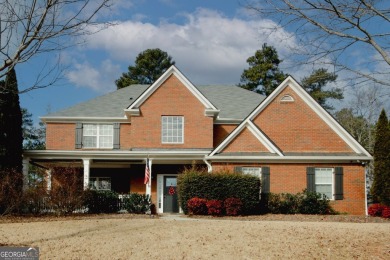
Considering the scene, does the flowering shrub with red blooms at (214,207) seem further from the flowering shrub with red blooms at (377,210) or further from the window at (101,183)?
the window at (101,183)

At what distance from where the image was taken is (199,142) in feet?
88.8

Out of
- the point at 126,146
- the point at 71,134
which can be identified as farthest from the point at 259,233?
the point at 71,134

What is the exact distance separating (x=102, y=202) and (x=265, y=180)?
8.08 meters

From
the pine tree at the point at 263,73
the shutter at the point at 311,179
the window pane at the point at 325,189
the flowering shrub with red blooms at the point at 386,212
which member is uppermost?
the pine tree at the point at 263,73

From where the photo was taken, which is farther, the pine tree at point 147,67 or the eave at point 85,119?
the pine tree at point 147,67

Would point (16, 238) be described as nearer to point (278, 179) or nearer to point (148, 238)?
point (148, 238)

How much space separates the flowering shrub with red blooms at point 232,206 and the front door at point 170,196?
6103 millimetres

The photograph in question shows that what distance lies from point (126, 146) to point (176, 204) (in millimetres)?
4718

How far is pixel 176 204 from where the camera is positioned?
26781 mm

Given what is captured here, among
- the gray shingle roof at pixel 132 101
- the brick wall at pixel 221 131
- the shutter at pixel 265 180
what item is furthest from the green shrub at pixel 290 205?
the gray shingle roof at pixel 132 101

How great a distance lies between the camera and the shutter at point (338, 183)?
23.9 m

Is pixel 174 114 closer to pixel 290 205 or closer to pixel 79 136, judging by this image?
pixel 79 136

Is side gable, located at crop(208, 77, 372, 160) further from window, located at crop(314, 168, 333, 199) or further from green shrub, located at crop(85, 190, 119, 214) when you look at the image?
green shrub, located at crop(85, 190, 119, 214)

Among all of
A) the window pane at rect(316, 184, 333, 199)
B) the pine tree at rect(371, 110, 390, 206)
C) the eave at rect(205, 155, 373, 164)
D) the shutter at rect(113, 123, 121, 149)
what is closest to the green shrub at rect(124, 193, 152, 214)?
the eave at rect(205, 155, 373, 164)
